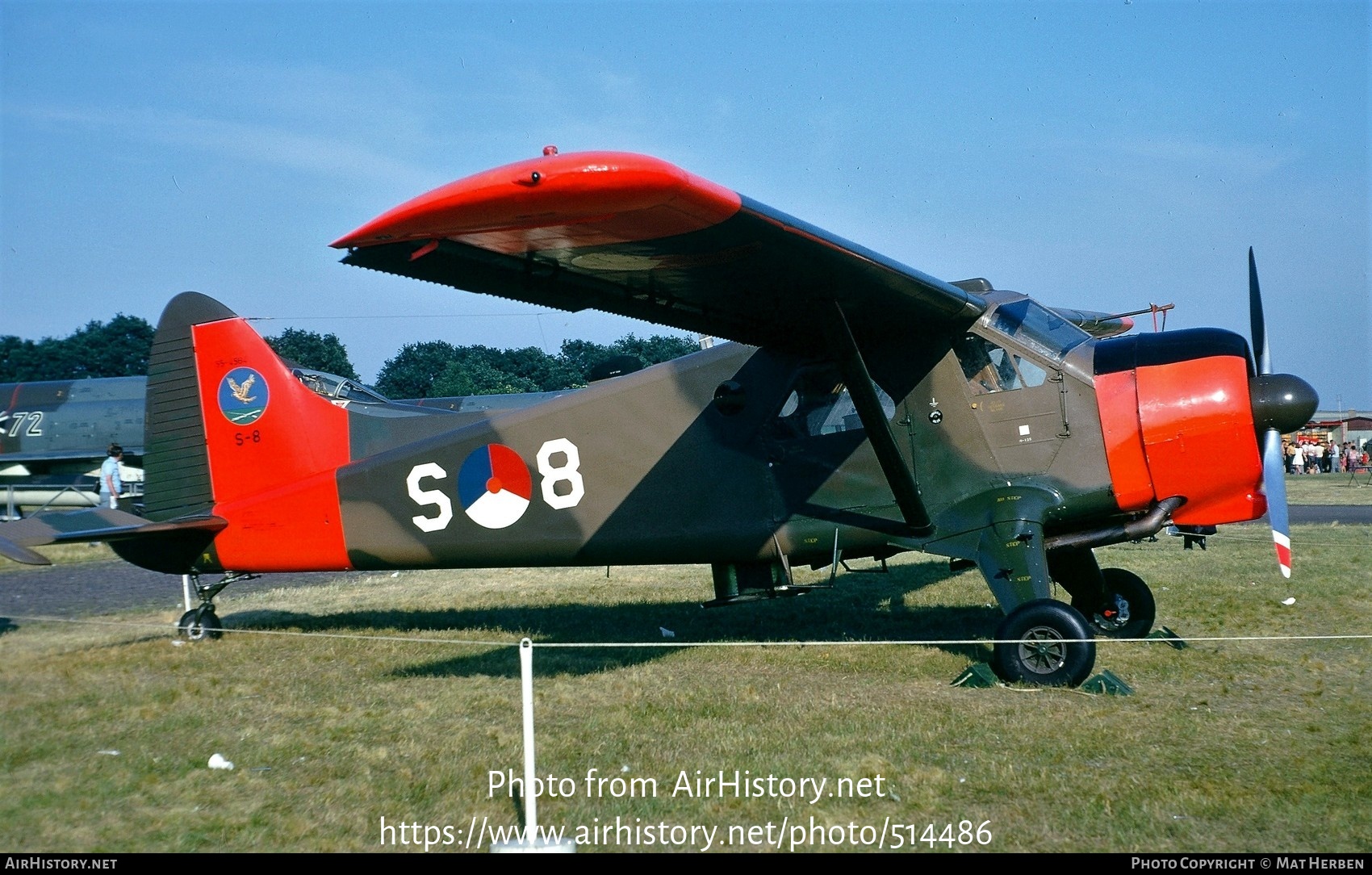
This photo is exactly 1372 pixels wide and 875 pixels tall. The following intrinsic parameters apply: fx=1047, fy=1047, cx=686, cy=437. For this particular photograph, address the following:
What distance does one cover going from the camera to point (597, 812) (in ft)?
14.8

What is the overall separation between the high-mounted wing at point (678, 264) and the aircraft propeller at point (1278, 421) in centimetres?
195

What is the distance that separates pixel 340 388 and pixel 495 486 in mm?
8709

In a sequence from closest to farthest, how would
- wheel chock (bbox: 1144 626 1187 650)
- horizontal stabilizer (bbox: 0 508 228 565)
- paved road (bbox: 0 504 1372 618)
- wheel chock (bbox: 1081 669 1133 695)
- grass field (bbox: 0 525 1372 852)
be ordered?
1. grass field (bbox: 0 525 1372 852)
2. wheel chock (bbox: 1081 669 1133 695)
3. horizontal stabilizer (bbox: 0 508 228 565)
4. wheel chock (bbox: 1144 626 1187 650)
5. paved road (bbox: 0 504 1372 618)

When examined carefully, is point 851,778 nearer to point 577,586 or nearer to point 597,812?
point 597,812

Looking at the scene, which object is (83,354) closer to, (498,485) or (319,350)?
(319,350)

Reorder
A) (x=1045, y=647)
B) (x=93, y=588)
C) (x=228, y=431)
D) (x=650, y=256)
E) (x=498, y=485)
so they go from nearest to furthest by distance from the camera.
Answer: (x=650, y=256) < (x=1045, y=647) < (x=498, y=485) < (x=228, y=431) < (x=93, y=588)

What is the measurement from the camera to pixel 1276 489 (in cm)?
686

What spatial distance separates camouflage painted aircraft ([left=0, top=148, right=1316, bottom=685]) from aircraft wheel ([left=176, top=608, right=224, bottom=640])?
0.04 m

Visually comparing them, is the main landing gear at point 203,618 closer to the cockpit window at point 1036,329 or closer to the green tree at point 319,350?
the cockpit window at point 1036,329

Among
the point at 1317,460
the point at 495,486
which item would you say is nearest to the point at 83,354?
the point at 495,486

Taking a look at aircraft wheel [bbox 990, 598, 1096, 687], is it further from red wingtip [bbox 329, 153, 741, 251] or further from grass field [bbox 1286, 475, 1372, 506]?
grass field [bbox 1286, 475, 1372, 506]

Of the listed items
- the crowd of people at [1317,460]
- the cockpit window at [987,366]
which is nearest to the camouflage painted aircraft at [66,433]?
the cockpit window at [987,366]

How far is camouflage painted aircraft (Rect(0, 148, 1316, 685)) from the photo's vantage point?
616cm

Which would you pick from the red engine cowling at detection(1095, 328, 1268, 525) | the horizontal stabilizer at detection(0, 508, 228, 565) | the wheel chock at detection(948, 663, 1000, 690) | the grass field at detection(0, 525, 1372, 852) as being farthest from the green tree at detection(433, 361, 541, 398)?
the wheel chock at detection(948, 663, 1000, 690)
